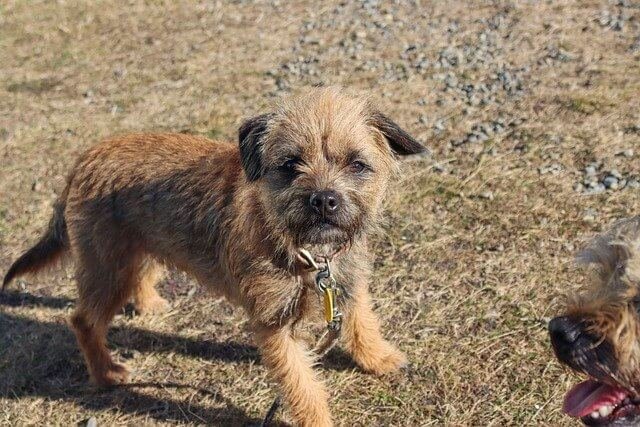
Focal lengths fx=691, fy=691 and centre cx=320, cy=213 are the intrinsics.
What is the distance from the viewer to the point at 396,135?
388cm

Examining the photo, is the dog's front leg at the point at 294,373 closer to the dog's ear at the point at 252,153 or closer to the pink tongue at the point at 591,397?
the dog's ear at the point at 252,153

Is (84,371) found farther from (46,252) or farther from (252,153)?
(252,153)

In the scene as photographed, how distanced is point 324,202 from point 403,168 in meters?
2.21

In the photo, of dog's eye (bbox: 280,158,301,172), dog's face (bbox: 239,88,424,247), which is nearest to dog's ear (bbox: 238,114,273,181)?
dog's face (bbox: 239,88,424,247)

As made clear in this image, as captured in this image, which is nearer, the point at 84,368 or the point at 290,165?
the point at 290,165

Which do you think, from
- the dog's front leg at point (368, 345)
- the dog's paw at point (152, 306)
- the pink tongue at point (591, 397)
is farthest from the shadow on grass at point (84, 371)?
the pink tongue at point (591, 397)

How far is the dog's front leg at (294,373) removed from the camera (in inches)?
149

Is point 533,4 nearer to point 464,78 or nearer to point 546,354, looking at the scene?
point 464,78

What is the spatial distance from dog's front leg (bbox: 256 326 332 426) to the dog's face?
588mm

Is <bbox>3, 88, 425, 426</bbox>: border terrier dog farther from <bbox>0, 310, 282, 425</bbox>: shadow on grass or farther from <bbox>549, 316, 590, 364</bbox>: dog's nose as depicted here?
<bbox>549, 316, 590, 364</bbox>: dog's nose

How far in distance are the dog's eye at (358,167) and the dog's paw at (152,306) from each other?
2.15m

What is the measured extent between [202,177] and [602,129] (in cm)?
374

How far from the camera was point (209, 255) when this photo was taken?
13.5ft

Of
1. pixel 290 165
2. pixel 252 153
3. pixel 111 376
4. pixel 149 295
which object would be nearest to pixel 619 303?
pixel 290 165
